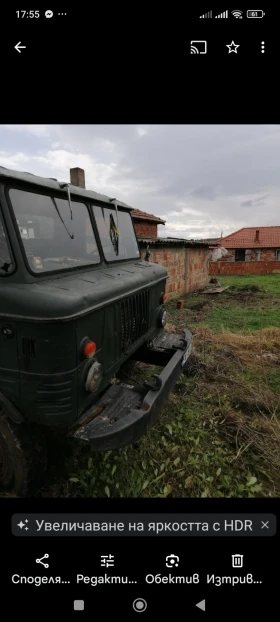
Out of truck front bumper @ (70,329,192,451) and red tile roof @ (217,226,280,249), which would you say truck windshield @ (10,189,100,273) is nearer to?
truck front bumper @ (70,329,192,451)

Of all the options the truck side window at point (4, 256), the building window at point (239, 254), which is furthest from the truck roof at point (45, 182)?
the building window at point (239, 254)

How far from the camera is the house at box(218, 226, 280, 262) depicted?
3009 centimetres

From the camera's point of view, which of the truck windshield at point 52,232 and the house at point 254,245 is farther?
the house at point 254,245

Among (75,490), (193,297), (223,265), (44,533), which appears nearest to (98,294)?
(44,533)

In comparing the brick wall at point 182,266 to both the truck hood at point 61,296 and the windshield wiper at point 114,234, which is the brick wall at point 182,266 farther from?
the truck hood at point 61,296

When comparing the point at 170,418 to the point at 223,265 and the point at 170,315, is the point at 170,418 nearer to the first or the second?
the point at 170,315

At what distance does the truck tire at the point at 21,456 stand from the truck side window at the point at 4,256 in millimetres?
1076

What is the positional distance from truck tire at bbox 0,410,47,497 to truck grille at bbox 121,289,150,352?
3.63 feet

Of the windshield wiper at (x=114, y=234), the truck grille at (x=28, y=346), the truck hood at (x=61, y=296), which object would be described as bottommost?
the truck grille at (x=28, y=346)

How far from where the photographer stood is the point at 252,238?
32.1 meters

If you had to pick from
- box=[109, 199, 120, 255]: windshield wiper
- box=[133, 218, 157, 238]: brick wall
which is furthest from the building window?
box=[109, 199, 120, 255]: windshield wiper

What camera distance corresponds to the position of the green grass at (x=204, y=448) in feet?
8.98

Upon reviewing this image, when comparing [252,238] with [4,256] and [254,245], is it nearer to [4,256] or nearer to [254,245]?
[254,245]

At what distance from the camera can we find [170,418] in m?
3.76
